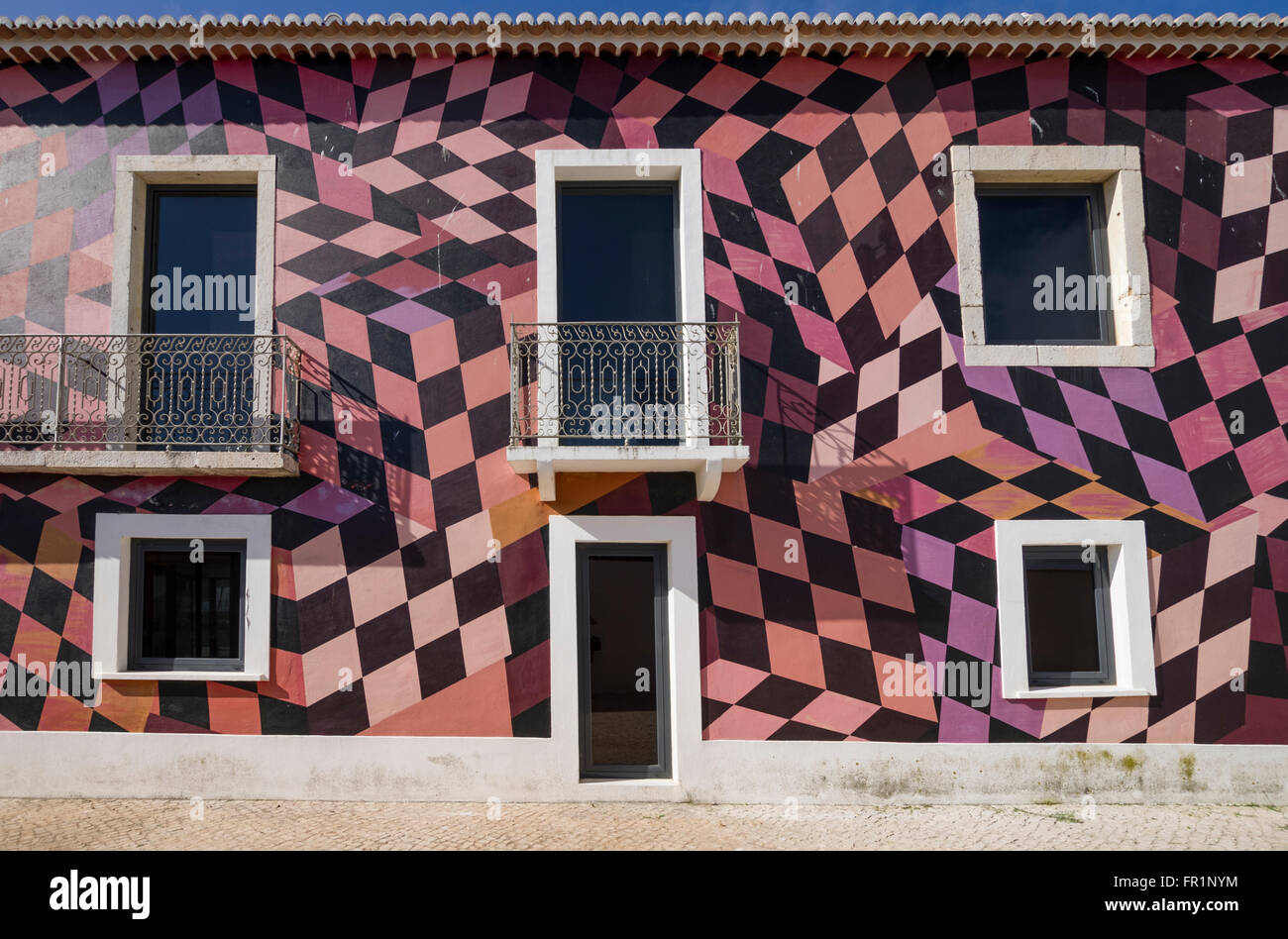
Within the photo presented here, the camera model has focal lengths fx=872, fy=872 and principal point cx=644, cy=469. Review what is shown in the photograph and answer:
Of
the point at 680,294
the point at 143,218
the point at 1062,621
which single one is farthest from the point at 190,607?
the point at 1062,621

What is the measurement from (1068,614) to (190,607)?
8.01m

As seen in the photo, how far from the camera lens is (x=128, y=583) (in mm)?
7852

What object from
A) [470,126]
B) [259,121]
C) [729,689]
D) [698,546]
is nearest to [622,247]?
[470,126]

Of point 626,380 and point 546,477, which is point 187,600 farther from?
point 626,380

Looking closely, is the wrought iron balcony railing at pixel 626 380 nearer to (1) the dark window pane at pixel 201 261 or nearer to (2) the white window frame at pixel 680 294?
(2) the white window frame at pixel 680 294

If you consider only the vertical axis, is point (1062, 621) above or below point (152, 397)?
below

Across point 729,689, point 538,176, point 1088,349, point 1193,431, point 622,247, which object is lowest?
point 729,689

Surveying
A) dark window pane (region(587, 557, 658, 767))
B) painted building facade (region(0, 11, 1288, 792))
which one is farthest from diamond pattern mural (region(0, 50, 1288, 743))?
dark window pane (region(587, 557, 658, 767))

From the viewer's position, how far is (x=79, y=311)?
8.10m

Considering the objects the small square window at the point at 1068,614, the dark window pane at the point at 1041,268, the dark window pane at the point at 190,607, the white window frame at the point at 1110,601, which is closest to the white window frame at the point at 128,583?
the dark window pane at the point at 190,607

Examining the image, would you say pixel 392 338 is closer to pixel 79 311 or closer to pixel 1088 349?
pixel 79 311

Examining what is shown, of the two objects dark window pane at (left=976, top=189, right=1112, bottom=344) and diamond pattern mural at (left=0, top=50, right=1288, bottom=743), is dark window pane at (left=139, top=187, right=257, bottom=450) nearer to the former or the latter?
diamond pattern mural at (left=0, top=50, right=1288, bottom=743)

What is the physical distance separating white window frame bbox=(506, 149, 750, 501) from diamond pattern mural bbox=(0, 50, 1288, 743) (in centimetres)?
17
